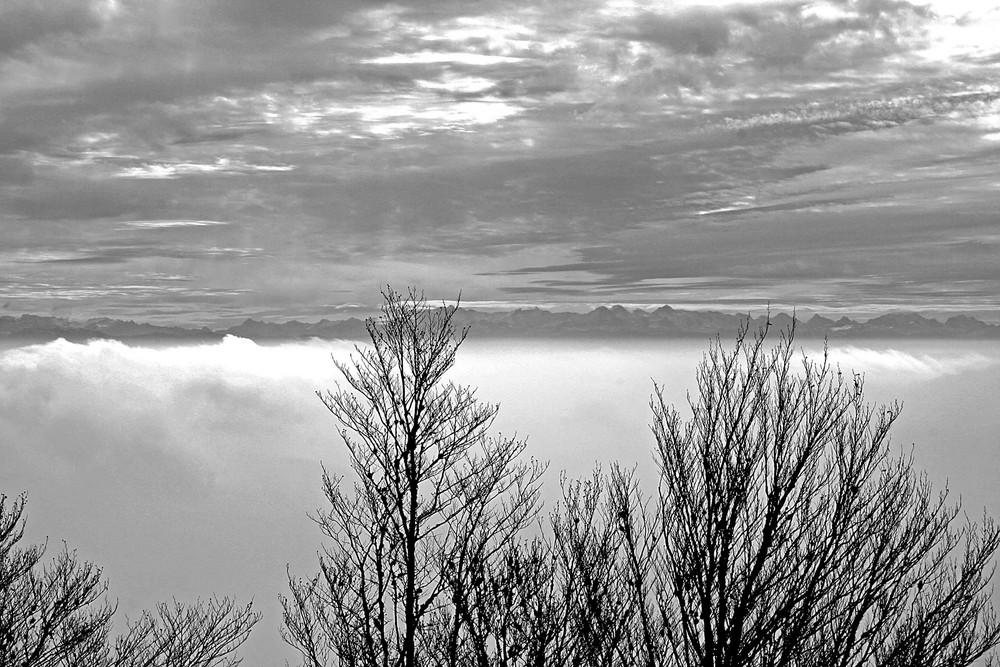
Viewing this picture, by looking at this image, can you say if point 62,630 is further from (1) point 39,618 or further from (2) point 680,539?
(2) point 680,539

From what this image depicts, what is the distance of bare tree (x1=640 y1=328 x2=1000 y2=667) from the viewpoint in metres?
12.6

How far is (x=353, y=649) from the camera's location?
579 inches

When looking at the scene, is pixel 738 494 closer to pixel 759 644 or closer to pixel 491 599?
pixel 759 644

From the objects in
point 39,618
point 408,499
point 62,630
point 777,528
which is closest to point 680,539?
point 777,528

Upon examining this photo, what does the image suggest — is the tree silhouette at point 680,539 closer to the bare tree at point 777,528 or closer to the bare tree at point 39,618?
the bare tree at point 777,528

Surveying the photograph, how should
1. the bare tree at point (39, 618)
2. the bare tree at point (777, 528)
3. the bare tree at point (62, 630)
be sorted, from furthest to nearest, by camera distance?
the bare tree at point (62, 630)
the bare tree at point (39, 618)
the bare tree at point (777, 528)

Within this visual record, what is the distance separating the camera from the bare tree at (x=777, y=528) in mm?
12648

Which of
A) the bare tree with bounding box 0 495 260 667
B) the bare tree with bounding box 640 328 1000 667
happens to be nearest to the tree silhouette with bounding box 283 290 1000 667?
the bare tree with bounding box 640 328 1000 667

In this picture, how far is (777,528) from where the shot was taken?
42.7ft

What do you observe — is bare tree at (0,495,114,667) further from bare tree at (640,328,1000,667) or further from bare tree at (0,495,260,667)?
bare tree at (640,328,1000,667)

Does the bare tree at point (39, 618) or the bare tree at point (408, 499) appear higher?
the bare tree at point (408, 499)

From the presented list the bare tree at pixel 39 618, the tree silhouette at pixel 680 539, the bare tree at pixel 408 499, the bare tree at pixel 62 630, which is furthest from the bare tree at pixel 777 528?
the bare tree at pixel 39 618

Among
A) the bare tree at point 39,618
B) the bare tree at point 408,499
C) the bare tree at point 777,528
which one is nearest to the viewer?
the bare tree at point 777,528

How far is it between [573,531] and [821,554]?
394 cm
